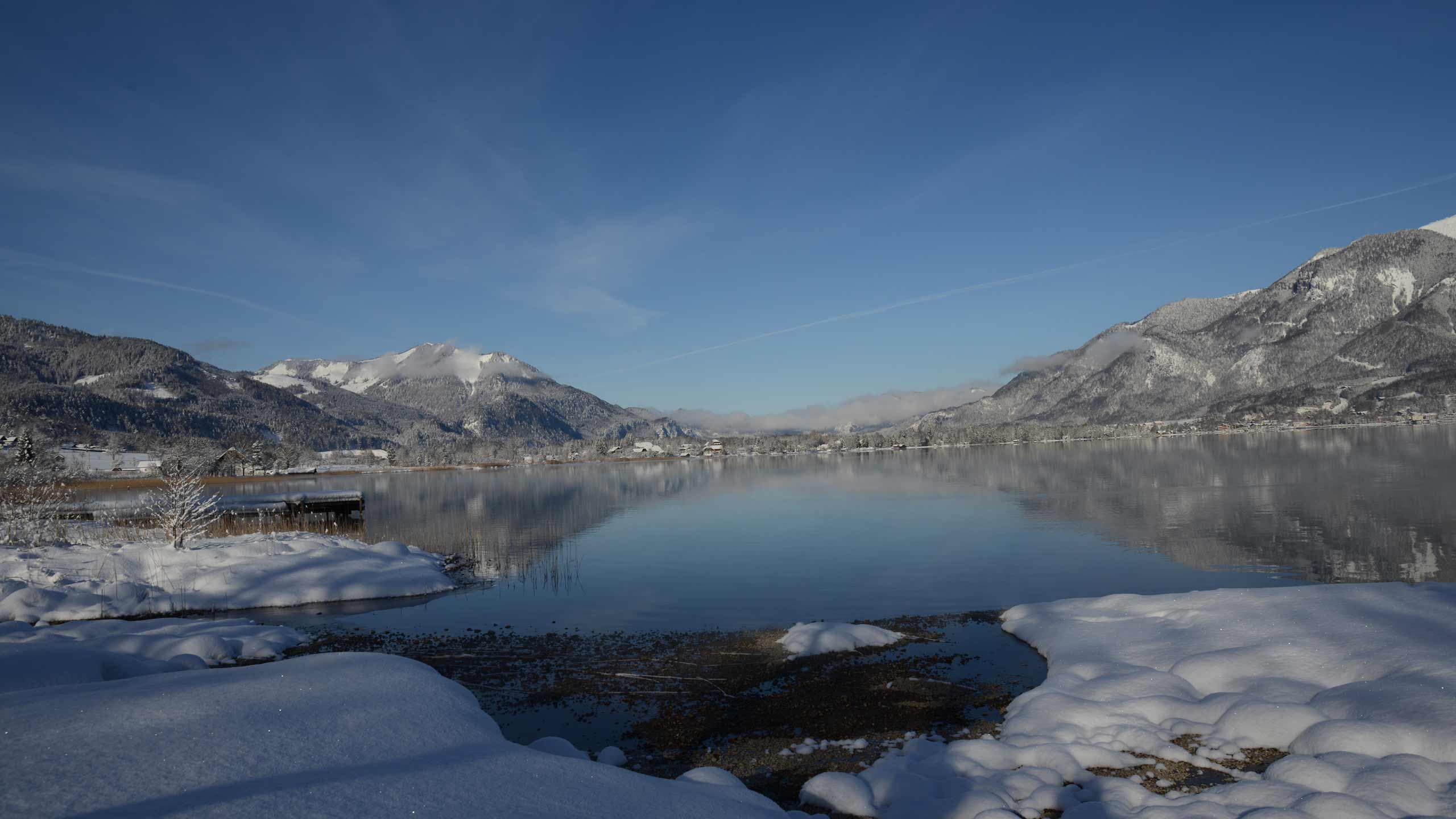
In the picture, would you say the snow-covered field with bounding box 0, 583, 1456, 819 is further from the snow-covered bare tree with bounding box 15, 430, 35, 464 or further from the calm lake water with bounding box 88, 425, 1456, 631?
the snow-covered bare tree with bounding box 15, 430, 35, 464

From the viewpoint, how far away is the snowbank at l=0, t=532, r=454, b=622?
2277 cm

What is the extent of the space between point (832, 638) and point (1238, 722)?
9.09 meters

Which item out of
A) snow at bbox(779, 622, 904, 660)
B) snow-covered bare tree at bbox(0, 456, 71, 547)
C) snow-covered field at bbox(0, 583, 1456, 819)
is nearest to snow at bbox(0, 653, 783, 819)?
snow-covered field at bbox(0, 583, 1456, 819)

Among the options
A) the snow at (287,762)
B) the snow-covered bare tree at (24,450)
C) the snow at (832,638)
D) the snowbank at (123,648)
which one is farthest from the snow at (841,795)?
the snow-covered bare tree at (24,450)

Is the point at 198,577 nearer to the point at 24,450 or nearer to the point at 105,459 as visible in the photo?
the point at 24,450

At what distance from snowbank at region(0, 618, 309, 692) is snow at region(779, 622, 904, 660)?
13102 mm

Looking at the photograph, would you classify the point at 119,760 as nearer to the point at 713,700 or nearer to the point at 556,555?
the point at 713,700

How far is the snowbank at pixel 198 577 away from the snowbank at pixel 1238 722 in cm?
2455

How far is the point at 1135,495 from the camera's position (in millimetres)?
55406

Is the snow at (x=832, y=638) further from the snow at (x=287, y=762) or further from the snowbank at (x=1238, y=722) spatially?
the snow at (x=287, y=762)

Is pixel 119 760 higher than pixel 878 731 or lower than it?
higher

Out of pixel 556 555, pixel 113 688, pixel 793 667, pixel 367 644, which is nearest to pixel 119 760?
pixel 113 688

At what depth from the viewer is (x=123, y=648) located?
50.3 ft

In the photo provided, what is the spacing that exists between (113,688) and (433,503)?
75.6m
